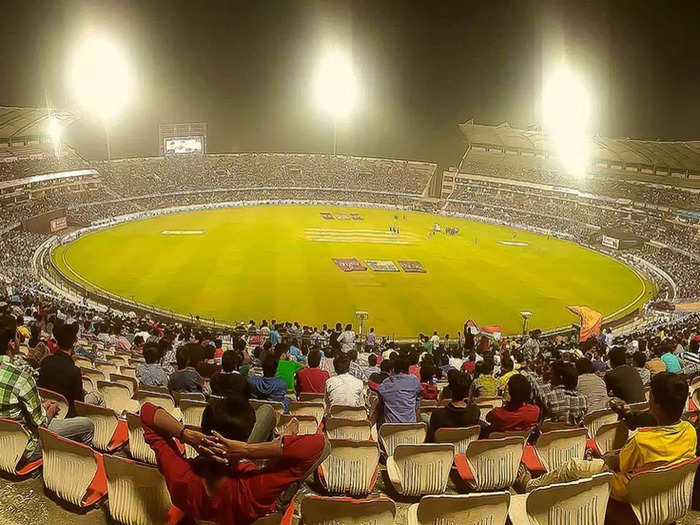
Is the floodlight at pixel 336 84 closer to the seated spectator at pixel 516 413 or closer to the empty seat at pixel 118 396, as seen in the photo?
the empty seat at pixel 118 396

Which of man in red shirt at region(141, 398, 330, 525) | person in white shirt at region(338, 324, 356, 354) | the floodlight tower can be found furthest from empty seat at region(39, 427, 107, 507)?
the floodlight tower

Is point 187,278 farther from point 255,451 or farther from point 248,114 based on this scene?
point 248,114

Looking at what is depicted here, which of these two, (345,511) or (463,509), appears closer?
(345,511)

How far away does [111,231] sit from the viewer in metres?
56.8

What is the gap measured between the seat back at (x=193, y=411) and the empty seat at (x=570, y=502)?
13.6ft

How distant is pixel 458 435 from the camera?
642 centimetres


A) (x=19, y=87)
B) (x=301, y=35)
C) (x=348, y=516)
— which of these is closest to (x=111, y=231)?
(x=19, y=87)

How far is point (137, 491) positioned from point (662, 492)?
4.21 metres

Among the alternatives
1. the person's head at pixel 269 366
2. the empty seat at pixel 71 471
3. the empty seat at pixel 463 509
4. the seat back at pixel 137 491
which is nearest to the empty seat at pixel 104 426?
the empty seat at pixel 71 471

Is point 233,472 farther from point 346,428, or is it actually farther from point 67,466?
point 346,428

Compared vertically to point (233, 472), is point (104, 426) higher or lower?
lower

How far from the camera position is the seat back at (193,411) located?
7152 millimetres

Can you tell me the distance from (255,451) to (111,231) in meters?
58.1

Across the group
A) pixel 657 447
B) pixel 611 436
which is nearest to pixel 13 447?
pixel 657 447
